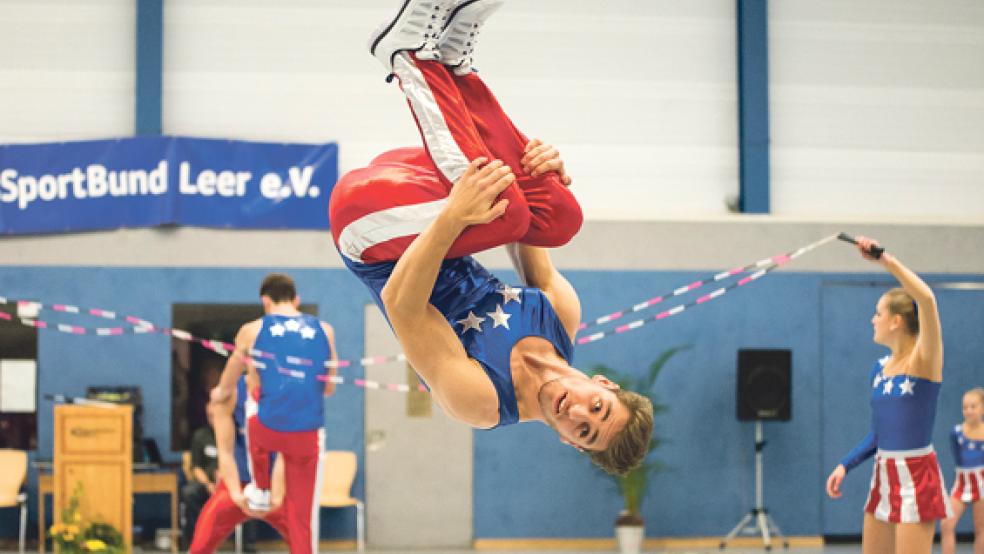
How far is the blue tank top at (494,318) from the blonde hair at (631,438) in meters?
0.28

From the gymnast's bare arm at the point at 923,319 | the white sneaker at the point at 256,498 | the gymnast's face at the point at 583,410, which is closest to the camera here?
the gymnast's face at the point at 583,410

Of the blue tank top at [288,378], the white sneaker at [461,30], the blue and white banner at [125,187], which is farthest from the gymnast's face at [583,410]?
the blue and white banner at [125,187]

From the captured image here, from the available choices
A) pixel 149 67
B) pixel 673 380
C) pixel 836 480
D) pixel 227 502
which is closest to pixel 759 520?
pixel 673 380

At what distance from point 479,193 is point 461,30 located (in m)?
0.77

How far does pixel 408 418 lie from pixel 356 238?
7.78m

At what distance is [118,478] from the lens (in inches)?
372

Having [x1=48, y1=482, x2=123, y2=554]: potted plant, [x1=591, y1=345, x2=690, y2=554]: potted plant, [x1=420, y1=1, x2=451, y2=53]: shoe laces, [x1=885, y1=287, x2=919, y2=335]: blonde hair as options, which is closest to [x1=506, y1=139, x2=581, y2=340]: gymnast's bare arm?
[x1=420, y1=1, x2=451, y2=53]: shoe laces

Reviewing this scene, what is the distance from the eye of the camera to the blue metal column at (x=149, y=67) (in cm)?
1139

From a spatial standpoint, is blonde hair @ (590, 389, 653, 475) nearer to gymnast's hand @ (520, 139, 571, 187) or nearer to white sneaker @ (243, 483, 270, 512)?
gymnast's hand @ (520, 139, 571, 187)

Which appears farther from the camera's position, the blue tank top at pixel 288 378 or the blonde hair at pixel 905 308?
the blue tank top at pixel 288 378

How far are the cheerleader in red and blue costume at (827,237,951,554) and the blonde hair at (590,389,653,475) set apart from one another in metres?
2.48

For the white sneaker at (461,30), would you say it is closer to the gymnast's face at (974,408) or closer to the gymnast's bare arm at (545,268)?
the gymnast's bare arm at (545,268)

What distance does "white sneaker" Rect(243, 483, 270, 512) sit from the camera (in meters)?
6.77

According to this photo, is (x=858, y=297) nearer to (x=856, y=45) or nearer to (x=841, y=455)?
(x=841, y=455)
